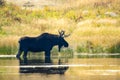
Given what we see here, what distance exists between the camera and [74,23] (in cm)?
4206

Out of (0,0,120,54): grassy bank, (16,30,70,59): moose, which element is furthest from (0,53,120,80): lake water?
(0,0,120,54): grassy bank

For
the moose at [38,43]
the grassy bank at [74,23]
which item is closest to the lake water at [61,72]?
the moose at [38,43]

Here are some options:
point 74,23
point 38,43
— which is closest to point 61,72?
point 38,43

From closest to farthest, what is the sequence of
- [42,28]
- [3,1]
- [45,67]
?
1. [45,67]
2. [42,28]
3. [3,1]

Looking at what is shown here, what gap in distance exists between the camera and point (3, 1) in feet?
144

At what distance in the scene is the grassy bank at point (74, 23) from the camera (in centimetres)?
3562

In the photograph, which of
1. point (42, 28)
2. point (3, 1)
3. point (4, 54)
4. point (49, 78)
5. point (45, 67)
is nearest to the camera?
point (49, 78)

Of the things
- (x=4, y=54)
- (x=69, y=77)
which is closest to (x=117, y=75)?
(x=69, y=77)

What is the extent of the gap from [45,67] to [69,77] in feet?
13.1

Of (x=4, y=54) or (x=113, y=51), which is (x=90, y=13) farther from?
(x=4, y=54)

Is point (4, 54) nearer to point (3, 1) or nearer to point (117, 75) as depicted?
point (3, 1)

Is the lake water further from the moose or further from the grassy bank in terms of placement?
the grassy bank

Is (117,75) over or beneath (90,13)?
beneath

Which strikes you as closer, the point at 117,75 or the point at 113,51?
the point at 117,75
